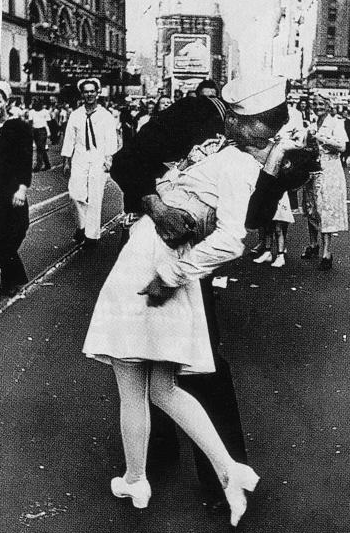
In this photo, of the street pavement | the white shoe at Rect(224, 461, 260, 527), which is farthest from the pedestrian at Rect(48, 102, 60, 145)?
the white shoe at Rect(224, 461, 260, 527)

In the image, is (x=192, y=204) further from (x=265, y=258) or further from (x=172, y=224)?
(x=265, y=258)

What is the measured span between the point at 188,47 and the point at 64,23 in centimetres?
8118

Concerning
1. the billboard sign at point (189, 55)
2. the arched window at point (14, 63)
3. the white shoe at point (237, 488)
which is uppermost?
the billboard sign at point (189, 55)

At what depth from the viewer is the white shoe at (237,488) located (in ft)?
10.8

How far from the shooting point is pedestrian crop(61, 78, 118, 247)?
397 inches

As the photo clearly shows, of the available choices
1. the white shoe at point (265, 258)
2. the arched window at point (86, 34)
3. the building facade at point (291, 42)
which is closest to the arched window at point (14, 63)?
the arched window at point (86, 34)

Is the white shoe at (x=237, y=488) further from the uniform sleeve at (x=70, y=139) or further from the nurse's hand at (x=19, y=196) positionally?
the uniform sleeve at (x=70, y=139)

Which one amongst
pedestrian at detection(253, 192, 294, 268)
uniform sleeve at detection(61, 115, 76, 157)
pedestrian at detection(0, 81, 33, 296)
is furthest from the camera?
uniform sleeve at detection(61, 115, 76, 157)

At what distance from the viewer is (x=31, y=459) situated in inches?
156

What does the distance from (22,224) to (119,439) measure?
3673 millimetres

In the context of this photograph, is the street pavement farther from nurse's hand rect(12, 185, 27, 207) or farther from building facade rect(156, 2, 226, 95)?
building facade rect(156, 2, 226, 95)

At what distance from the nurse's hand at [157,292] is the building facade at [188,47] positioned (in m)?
108

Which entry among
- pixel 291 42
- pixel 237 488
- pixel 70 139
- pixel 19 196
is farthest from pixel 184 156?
pixel 291 42

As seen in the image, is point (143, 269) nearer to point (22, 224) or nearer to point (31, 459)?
point (31, 459)
